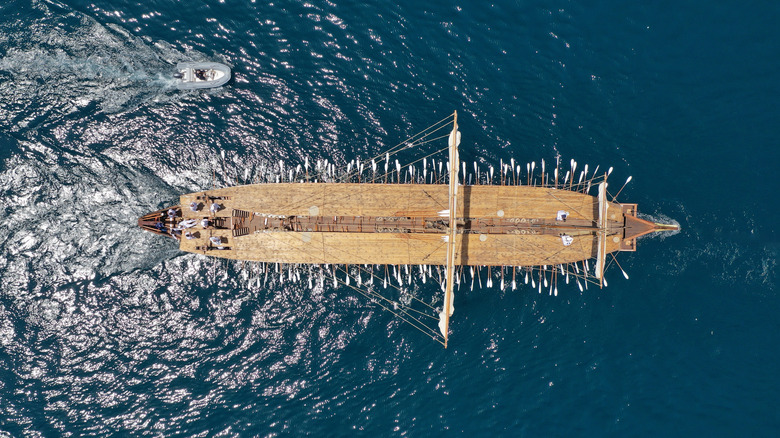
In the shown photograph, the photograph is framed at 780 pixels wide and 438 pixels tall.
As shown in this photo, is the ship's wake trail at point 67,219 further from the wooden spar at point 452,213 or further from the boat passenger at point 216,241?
the wooden spar at point 452,213

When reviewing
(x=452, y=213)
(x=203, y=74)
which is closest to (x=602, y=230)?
(x=452, y=213)

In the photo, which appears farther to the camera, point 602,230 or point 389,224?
point 389,224

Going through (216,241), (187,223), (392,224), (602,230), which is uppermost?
(187,223)

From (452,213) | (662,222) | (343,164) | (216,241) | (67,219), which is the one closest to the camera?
(452,213)

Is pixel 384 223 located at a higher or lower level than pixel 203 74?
lower

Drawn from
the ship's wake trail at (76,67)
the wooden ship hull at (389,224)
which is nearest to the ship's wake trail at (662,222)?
the wooden ship hull at (389,224)

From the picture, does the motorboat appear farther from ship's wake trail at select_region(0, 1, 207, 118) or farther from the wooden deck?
the wooden deck

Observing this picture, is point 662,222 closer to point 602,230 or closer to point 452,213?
point 602,230
